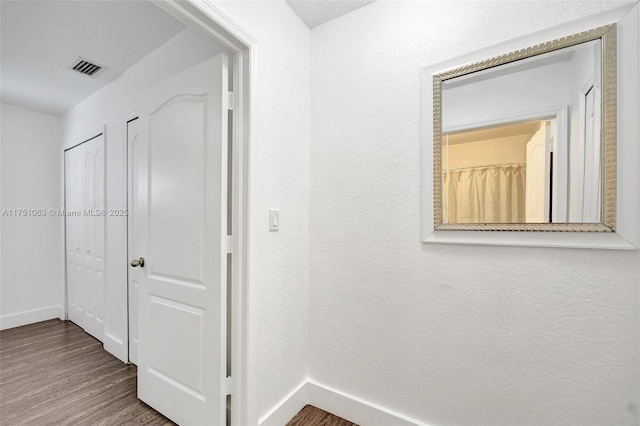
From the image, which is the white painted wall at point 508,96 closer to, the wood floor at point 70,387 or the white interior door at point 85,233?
the wood floor at point 70,387

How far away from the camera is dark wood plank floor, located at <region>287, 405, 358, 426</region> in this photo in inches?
65.9

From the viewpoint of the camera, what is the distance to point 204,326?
151cm

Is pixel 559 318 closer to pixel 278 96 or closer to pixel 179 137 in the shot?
pixel 278 96

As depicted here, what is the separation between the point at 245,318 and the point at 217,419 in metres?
0.55

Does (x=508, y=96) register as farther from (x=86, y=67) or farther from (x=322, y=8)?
(x=86, y=67)

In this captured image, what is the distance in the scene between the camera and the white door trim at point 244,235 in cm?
143

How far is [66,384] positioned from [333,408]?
2019 millimetres

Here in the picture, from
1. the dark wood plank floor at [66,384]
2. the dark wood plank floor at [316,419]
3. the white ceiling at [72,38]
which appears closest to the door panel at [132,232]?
the dark wood plank floor at [66,384]

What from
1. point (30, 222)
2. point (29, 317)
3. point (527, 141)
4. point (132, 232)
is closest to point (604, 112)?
point (527, 141)

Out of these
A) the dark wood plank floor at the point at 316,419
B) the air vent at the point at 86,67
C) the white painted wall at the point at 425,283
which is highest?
the air vent at the point at 86,67

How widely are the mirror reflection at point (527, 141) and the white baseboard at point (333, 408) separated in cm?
114

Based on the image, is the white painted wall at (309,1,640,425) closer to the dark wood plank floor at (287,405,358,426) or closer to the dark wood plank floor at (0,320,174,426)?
the dark wood plank floor at (287,405,358,426)

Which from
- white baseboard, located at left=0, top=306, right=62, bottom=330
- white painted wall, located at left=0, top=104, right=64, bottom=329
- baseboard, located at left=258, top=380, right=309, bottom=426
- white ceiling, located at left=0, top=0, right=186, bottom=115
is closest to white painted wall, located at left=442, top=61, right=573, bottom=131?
baseboard, located at left=258, top=380, right=309, bottom=426

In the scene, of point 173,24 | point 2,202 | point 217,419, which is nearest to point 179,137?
point 173,24
